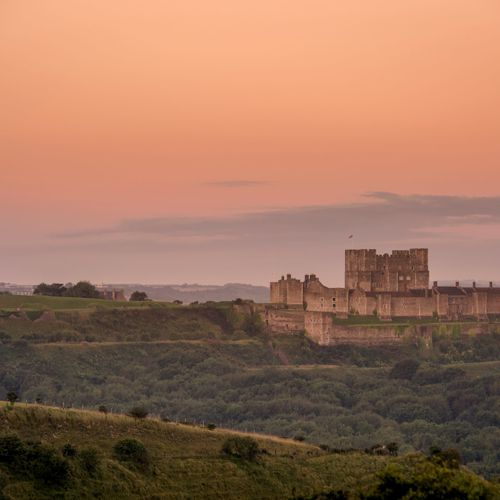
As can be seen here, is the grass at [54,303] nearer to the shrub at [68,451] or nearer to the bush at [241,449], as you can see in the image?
the bush at [241,449]

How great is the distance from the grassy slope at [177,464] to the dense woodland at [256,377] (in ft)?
68.8

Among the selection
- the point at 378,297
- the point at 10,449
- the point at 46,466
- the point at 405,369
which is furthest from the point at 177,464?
the point at 378,297

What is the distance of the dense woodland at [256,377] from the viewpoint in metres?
100

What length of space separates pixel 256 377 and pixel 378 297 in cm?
1970

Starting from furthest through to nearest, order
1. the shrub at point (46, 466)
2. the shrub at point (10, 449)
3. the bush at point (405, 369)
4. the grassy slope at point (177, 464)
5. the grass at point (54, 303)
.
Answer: the grass at point (54, 303) < the bush at point (405, 369) < the grassy slope at point (177, 464) < the shrub at point (10, 449) < the shrub at point (46, 466)

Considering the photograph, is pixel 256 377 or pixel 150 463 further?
pixel 256 377

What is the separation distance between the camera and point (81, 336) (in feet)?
407

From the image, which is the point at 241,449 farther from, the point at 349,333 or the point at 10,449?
the point at 349,333

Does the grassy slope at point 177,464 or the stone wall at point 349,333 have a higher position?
the stone wall at point 349,333

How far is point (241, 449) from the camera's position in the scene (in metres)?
66.6

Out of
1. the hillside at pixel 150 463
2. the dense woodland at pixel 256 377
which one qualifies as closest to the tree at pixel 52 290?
the dense woodland at pixel 256 377

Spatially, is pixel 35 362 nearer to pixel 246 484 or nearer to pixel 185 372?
pixel 185 372

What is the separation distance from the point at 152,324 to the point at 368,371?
65.5 ft

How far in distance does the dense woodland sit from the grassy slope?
21.0 metres
